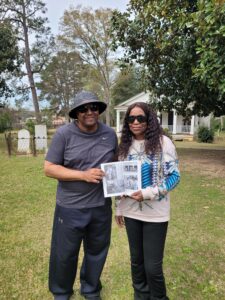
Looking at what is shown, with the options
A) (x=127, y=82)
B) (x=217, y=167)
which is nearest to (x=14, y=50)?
(x=217, y=167)

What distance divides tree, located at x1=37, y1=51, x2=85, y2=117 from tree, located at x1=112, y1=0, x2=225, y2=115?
3284cm

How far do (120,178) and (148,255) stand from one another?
72 cm

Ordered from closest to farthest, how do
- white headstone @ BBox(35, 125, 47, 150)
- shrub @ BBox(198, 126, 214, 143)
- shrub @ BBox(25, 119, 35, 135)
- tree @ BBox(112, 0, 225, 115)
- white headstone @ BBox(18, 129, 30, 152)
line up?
tree @ BBox(112, 0, 225, 115)
white headstone @ BBox(18, 129, 30, 152)
white headstone @ BBox(35, 125, 47, 150)
shrub @ BBox(25, 119, 35, 135)
shrub @ BBox(198, 126, 214, 143)

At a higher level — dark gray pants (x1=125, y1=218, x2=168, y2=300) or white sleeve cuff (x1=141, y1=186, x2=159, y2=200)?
white sleeve cuff (x1=141, y1=186, x2=159, y2=200)

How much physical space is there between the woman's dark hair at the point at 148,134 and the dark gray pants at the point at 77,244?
627 mm

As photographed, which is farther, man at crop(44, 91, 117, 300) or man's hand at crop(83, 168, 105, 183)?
man at crop(44, 91, 117, 300)

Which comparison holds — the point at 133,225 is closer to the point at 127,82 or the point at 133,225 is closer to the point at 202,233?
the point at 202,233

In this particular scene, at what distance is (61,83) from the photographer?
1855 inches

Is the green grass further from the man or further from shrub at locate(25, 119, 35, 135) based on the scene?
shrub at locate(25, 119, 35, 135)

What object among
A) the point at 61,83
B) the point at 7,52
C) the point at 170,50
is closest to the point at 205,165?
the point at 170,50

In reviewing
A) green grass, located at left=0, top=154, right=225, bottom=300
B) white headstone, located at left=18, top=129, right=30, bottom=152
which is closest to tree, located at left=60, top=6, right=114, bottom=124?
white headstone, located at left=18, top=129, right=30, bottom=152

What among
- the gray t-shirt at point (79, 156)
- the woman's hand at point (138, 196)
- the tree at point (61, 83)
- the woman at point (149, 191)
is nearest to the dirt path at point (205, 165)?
the woman at point (149, 191)

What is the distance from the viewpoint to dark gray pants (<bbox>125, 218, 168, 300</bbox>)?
100 inches

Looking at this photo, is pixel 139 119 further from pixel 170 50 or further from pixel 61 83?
pixel 61 83
